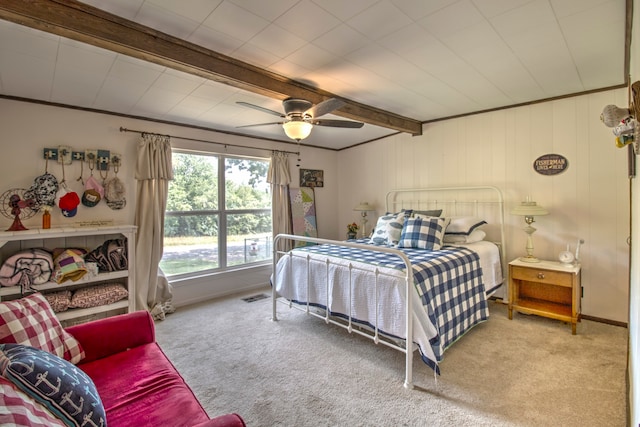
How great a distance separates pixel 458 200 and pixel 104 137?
166 inches

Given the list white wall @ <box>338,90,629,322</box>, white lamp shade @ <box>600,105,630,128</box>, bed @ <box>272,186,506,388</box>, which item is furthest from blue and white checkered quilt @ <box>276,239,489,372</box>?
white lamp shade @ <box>600,105,630,128</box>

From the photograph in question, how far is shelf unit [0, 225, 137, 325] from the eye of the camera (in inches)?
98.4

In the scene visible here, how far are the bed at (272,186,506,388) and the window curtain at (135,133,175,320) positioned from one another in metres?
1.39

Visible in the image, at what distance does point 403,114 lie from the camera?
3855 millimetres

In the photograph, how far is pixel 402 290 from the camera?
2.18m

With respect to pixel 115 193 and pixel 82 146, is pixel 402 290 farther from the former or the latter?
pixel 82 146

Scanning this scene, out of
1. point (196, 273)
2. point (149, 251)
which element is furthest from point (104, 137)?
point (196, 273)

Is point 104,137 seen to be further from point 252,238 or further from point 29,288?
point 252,238

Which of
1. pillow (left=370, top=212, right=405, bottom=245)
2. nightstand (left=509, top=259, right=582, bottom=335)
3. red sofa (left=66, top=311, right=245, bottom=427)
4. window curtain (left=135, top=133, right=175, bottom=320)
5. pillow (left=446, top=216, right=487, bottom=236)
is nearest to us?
red sofa (left=66, top=311, right=245, bottom=427)

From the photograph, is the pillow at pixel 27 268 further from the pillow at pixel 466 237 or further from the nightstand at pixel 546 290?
the nightstand at pixel 546 290

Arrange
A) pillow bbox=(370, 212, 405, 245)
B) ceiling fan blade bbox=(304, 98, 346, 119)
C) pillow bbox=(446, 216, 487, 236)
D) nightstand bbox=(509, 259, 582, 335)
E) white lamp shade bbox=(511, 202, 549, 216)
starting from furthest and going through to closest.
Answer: pillow bbox=(370, 212, 405, 245) → pillow bbox=(446, 216, 487, 236) → white lamp shade bbox=(511, 202, 549, 216) → nightstand bbox=(509, 259, 582, 335) → ceiling fan blade bbox=(304, 98, 346, 119)

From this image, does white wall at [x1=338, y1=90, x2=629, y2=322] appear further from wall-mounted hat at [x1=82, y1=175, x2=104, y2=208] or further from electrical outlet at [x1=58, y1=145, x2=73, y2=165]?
electrical outlet at [x1=58, y1=145, x2=73, y2=165]

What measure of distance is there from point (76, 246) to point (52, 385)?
2507mm

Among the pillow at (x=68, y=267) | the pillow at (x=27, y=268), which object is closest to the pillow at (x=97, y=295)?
the pillow at (x=68, y=267)
